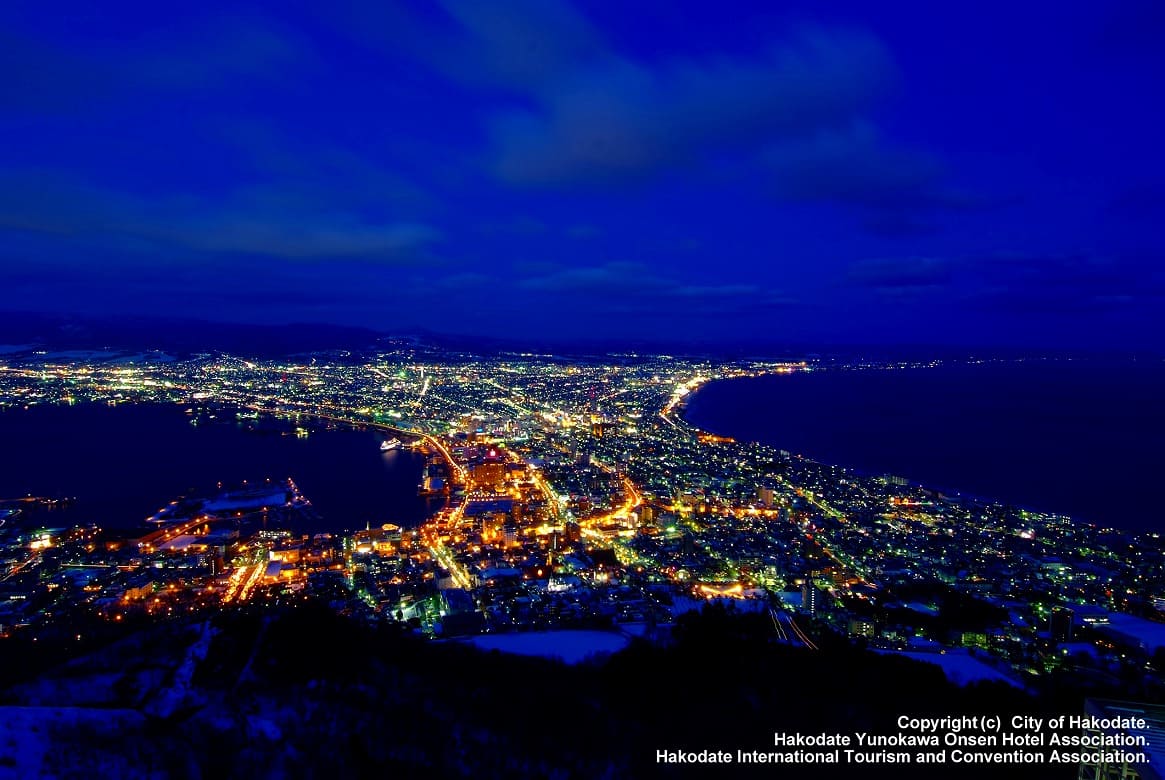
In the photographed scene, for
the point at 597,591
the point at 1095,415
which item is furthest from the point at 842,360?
the point at 597,591

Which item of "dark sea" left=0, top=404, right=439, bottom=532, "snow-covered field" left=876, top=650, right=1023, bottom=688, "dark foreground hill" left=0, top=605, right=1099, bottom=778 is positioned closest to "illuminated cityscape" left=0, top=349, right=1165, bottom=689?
"snow-covered field" left=876, top=650, right=1023, bottom=688

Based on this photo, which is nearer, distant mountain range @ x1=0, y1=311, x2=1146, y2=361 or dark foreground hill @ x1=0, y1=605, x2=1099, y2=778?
dark foreground hill @ x1=0, y1=605, x2=1099, y2=778

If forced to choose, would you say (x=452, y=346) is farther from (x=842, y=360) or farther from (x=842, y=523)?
(x=842, y=523)

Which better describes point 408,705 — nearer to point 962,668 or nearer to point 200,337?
point 962,668

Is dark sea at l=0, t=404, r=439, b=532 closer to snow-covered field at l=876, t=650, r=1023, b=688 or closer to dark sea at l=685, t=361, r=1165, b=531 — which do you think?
snow-covered field at l=876, t=650, r=1023, b=688

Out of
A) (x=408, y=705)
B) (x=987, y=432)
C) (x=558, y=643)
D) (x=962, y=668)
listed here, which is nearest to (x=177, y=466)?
(x=558, y=643)

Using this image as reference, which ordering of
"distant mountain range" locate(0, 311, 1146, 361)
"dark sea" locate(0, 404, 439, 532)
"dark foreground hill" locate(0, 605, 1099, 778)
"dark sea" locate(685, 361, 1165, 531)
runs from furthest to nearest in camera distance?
1. "distant mountain range" locate(0, 311, 1146, 361)
2. "dark sea" locate(685, 361, 1165, 531)
3. "dark sea" locate(0, 404, 439, 532)
4. "dark foreground hill" locate(0, 605, 1099, 778)
